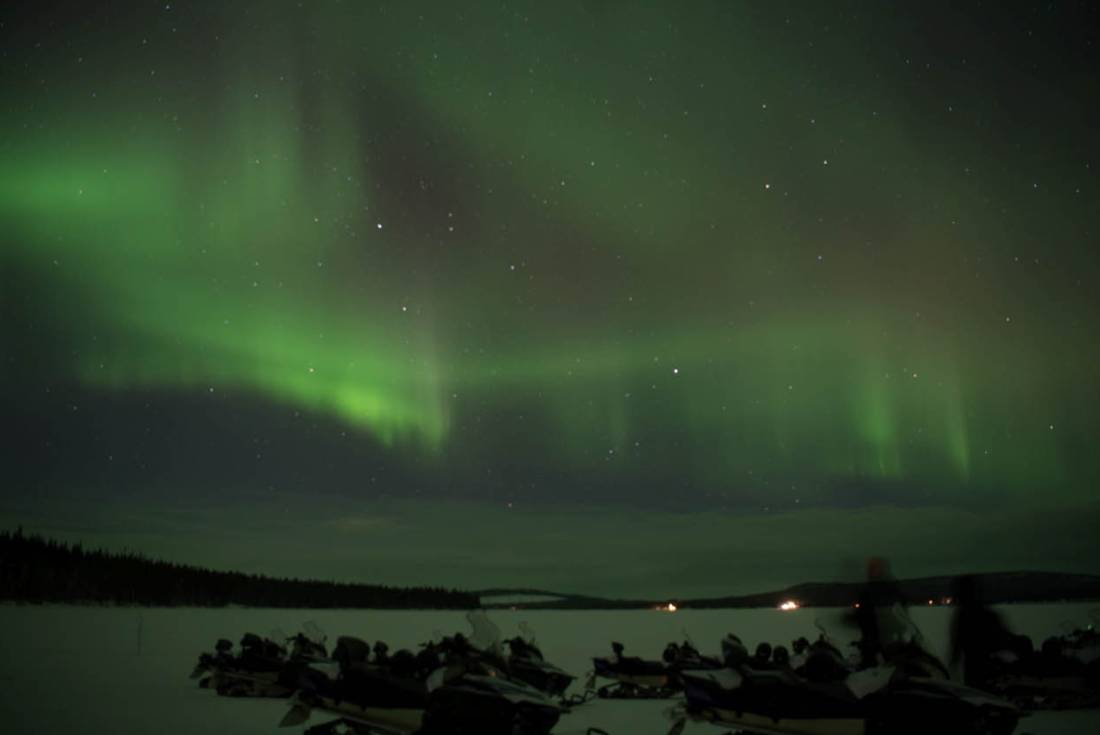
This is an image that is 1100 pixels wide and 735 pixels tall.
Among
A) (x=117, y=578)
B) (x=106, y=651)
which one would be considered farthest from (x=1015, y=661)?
(x=117, y=578)

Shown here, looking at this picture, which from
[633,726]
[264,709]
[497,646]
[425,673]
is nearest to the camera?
[497,646]

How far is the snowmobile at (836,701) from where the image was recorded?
9852 mm

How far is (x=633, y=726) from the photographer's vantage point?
14.8 meters

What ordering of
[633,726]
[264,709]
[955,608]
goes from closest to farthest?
[955,608] < [633,726] < [264,709]

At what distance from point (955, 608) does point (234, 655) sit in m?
13.5

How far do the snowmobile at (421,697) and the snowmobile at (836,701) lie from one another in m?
2.23

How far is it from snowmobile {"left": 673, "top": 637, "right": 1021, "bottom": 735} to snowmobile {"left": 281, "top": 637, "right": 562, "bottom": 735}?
2.23 metres

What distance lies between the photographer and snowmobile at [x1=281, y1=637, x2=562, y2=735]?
393 inches

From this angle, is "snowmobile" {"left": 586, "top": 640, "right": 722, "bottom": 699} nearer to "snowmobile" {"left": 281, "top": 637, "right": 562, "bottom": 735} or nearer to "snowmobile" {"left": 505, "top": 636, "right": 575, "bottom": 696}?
"snowmobile" {"left": 505, "top": 636, "right": 575, "bottom": 696}

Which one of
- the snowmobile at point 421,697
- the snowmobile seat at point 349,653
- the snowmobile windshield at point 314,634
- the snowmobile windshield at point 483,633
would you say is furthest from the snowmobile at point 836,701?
the snowmobile windshield at point 314,634

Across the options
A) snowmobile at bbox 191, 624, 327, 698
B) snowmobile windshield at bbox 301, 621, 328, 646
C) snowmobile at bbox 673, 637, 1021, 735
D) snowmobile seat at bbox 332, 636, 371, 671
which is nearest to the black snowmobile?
snowmobile at bbox 673, 637, 1021, 735

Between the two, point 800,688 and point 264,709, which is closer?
point 800,688

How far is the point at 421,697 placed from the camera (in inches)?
453

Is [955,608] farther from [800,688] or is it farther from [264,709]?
[264,709]
